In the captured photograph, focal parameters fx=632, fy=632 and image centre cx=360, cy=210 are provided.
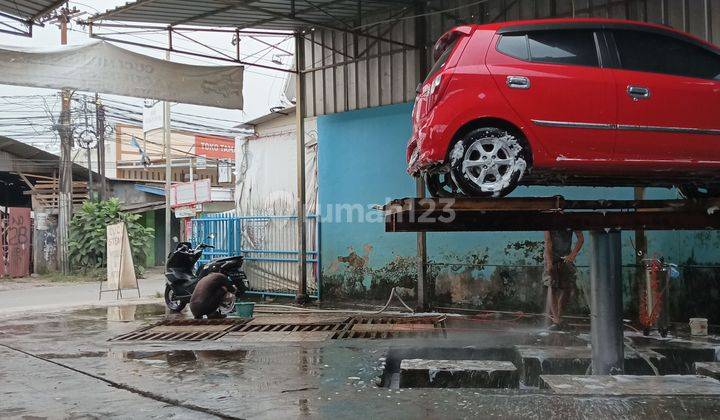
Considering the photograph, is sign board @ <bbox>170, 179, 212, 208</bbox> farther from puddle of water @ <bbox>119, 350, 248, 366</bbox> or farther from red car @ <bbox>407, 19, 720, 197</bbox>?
red car @ <bbox>407, 19, 720, 197</bbox>

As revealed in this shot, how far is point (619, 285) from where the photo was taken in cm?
583

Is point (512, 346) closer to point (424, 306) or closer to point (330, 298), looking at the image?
point (424, 306)

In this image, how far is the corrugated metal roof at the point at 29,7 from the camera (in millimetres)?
9219

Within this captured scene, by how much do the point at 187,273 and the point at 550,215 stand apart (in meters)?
7.84

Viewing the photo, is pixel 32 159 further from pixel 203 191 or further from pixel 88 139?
pixel 203 191

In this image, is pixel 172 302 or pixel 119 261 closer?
pixel 172 302

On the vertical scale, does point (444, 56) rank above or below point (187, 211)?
above

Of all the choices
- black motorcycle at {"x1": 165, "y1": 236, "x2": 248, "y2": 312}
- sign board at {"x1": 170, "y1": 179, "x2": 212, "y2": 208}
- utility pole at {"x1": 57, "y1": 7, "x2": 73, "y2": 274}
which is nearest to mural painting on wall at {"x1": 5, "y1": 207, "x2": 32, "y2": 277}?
utility pole at {"x1": 57, "y1": 7, "x2": 73, "y2": 274}

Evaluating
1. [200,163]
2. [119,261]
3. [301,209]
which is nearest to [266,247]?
[301,209]

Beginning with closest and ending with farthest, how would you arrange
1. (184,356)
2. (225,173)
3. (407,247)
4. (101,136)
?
(184,356) → (407,247) → (101,136) → (225,173)

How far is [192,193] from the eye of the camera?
14250mm

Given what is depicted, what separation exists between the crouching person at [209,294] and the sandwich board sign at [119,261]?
3707 mm

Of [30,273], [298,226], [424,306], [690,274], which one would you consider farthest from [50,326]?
[30,273]

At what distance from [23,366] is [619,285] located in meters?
6.10
